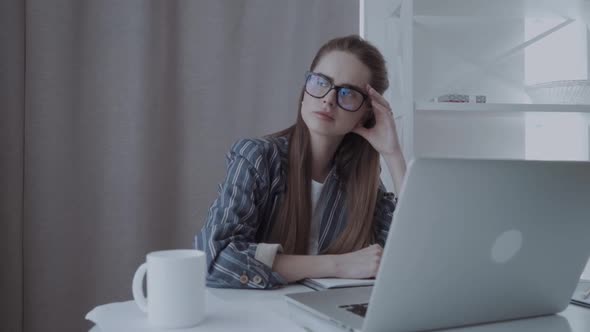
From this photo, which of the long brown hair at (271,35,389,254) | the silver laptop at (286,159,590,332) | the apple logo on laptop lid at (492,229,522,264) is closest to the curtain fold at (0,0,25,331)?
the long brown hair at (271,35,389,254)

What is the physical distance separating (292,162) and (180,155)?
71 centimetres

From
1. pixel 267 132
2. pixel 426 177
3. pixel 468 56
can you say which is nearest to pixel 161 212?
pixel 267 132

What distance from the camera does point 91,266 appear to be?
1.76 metres

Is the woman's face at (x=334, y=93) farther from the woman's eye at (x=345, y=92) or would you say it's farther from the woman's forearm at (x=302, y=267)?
the woman's forearm at (x=302, y=267)

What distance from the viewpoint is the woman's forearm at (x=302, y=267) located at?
0.95 metres

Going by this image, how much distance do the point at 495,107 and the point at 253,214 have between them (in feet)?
3.16

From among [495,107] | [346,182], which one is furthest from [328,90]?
[495,107]

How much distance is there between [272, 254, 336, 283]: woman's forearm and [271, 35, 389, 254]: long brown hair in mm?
254

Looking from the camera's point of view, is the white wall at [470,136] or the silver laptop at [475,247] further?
the white wall at [470,136]

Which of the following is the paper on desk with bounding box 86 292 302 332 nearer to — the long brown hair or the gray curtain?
the long brown hair

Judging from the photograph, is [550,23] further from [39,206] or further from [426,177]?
[39,206]

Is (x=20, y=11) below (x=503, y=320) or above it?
above

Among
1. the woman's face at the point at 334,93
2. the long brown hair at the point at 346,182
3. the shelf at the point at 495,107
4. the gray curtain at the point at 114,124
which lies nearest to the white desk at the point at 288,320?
the long brown hair at the point at 346,182

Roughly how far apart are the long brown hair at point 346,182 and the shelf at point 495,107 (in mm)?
262
